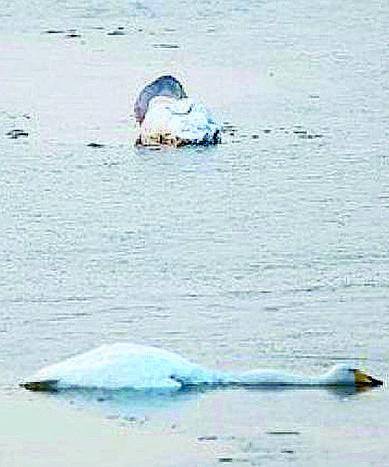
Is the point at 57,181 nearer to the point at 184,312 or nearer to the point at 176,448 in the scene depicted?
the point at 184,312

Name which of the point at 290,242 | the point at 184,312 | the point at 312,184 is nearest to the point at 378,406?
the point at 184,312

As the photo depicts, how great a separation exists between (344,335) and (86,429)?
7.64 feet

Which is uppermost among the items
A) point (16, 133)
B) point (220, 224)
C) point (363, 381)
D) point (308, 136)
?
point (16, 133)

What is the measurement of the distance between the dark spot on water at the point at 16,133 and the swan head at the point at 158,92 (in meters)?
1.11

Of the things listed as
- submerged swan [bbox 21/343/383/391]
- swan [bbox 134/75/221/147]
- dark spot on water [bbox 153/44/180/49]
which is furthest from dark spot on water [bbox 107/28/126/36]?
submerged swan [bbox 21/343/383/391]

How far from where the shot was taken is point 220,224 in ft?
48.9

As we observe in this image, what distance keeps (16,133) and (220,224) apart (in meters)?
4.81

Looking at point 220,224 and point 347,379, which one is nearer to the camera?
point 347,379

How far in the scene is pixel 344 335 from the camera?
1129 cm

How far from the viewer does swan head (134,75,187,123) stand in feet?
64.3

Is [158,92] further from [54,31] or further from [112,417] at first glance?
[112,417]

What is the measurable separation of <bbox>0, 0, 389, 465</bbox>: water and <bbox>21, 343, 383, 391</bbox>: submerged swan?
0.14 metres

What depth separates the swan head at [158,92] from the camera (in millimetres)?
19609

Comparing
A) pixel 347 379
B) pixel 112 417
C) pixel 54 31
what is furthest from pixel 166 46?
pixel 112 417
